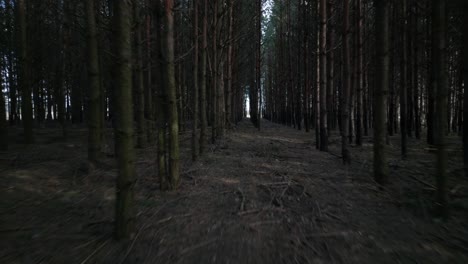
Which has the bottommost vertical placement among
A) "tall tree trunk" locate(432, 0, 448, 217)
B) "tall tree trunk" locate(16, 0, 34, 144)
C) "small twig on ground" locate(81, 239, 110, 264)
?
"small twig on ground" locate(81, 239, 110, 264)

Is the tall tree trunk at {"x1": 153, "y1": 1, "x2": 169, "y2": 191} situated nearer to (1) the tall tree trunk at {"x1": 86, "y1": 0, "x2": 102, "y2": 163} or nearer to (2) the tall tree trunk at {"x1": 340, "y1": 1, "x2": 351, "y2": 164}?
(1) the tall tree trunk at {"x1": 86, "y1": 0, "x2": 102, "y2": 163}

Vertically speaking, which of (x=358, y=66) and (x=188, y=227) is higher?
(x=358, y=66)

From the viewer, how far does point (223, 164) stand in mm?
6621

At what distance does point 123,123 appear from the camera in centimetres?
279

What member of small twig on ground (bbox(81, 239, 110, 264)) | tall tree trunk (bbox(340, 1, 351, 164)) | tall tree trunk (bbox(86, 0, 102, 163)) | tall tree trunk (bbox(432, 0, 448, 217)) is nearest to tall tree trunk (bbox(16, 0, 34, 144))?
tall tree trunk (bbox(86, 0, 102, 163))

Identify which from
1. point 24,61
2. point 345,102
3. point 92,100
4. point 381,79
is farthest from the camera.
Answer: point 24,61

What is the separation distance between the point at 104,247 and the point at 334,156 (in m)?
6.71

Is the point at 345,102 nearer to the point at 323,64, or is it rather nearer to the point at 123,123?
the point at 323,64

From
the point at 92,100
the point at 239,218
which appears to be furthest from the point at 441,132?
the point at 92,100

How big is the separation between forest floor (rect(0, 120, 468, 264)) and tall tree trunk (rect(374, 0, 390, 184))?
48cm

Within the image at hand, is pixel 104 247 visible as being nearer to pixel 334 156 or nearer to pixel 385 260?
pixel 385 260

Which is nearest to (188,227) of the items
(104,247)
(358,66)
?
(104,247)

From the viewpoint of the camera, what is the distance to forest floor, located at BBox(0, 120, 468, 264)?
102 inches

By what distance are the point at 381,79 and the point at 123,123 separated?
12.6 ft
